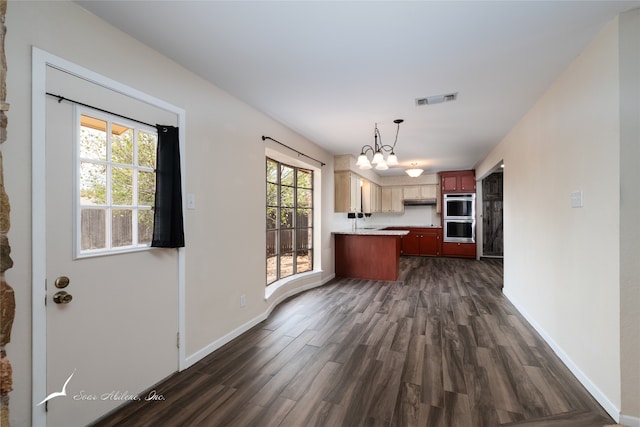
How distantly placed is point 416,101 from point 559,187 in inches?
61.0

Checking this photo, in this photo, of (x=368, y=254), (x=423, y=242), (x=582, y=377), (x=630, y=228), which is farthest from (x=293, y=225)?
(x=423, y=242)

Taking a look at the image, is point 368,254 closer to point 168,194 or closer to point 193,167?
point 193,167

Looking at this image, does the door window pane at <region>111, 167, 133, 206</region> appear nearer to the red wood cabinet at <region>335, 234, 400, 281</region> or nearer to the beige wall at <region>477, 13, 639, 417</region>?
the beige wall at <region>477, 13, 639, 417</region>

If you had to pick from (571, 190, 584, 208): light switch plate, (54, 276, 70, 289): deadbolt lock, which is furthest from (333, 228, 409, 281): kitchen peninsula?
(54, 276, 70, 289): deadbolt lock

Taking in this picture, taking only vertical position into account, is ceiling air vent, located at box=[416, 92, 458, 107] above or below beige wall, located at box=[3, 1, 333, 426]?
above

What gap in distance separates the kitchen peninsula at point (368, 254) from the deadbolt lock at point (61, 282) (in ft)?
14.7

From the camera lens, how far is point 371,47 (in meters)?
2.09

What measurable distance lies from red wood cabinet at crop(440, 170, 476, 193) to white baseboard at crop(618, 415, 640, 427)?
21.9 feet

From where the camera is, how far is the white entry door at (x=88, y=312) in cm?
156

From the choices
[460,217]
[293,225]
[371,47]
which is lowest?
[293,225]

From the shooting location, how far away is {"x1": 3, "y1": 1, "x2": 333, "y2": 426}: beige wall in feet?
4.66

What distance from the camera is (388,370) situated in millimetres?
2348

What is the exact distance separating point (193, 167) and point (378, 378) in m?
2.27

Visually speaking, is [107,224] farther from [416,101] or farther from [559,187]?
[559,187]
